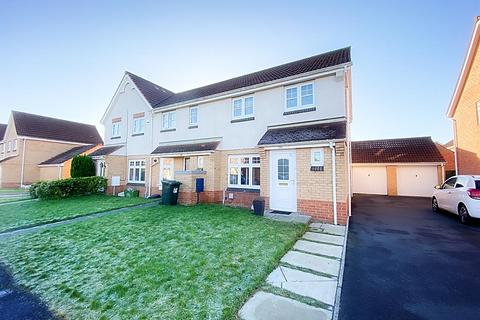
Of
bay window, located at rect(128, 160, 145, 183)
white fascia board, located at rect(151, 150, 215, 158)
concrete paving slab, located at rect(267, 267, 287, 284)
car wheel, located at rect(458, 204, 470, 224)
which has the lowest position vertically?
concrete paving slab, located at rect(267, 267, 287, 284)

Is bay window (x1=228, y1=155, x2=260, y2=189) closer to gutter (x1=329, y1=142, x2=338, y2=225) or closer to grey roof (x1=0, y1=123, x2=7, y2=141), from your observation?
gutter (x1=329, y1=142, x2=338, y2=225)

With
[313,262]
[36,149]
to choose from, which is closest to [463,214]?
[313,262]

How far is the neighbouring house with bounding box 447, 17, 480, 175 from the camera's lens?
1300 cm

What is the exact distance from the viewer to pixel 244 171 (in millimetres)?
11836

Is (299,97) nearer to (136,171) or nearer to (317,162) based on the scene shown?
(317,162)

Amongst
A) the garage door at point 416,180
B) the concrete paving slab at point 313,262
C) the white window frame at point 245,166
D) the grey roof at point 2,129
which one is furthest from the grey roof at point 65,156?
the garage door at point 416,180

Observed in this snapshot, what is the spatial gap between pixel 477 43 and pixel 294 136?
46.4ft

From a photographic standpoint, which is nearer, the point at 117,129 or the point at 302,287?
the point at 302,287

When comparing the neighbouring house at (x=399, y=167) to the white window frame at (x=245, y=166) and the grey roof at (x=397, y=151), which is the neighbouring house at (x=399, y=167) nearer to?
the grey roof at (x=397, y=151)

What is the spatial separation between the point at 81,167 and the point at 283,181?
17.2 m

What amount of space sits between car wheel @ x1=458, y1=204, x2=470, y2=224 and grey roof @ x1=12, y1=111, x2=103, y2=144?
38.7 m

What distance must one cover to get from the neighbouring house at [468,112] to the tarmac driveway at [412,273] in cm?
844

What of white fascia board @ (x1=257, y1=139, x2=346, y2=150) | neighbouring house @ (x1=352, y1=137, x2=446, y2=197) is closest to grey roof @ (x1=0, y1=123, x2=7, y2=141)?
white fascia board @ (x1=257, y1=139, x2=346, y2=150)

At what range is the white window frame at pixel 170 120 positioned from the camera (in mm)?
15286
